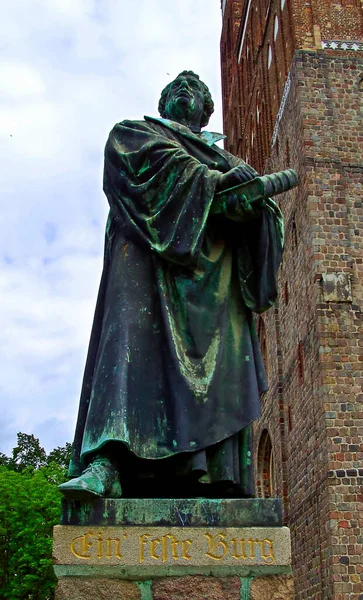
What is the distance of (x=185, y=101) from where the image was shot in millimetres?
3881

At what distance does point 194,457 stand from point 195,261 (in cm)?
80

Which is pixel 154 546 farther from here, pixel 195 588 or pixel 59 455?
pixel 59 455

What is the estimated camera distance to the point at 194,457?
10.1 ft

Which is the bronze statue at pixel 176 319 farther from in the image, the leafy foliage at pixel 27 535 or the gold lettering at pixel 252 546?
the leafy foliage at pixel 27 535

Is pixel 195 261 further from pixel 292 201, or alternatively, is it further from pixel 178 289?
pixel 292 201

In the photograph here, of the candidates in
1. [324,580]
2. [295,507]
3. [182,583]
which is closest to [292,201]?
[295,507]

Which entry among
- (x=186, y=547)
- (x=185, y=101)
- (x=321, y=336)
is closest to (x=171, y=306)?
(x=186, y=547)

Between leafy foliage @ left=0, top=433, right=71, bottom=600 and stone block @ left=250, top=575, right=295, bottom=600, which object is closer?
stone block @ left=250, top=575, right=295, bottom=600

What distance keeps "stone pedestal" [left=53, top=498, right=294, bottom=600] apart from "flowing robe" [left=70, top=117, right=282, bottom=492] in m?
0.25

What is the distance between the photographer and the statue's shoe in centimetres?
277

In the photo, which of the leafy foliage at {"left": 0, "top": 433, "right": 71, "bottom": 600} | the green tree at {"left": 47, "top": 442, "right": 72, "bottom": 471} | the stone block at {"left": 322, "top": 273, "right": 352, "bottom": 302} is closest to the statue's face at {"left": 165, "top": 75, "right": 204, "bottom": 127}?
the stone block at {"left": 322, "top": 273, "right": 352, "bottom": 302}

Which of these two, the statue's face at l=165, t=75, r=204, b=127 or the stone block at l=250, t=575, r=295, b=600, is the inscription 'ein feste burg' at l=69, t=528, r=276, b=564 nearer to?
the stone block at l=250, t=575, r=295, b=600

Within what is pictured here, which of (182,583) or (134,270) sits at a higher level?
(134,270)

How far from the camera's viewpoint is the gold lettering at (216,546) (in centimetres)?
281
